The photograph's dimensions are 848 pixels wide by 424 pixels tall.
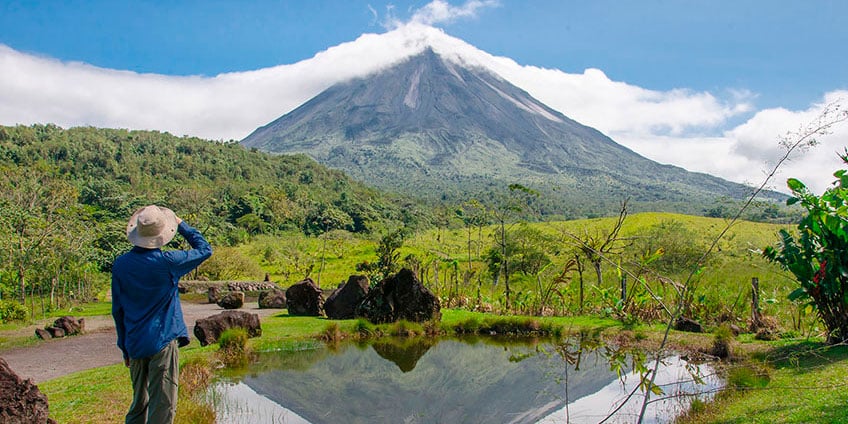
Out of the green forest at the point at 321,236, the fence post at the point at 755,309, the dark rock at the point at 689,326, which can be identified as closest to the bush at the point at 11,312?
the green forest at the point at 321,236

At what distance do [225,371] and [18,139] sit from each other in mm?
67406

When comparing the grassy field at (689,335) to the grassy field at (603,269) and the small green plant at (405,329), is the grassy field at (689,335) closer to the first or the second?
the grassy field at (603,269)

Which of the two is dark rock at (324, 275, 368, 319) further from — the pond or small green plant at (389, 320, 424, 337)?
the pond

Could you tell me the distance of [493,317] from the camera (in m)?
11.8

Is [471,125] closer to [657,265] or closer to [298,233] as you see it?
[298,233]

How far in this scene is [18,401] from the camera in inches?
155

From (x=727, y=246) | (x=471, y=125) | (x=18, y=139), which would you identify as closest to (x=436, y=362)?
(x=727, y=246)

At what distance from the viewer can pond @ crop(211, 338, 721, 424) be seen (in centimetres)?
633

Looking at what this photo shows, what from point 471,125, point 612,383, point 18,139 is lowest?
point 612,383

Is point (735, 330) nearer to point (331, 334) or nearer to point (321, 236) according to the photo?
point (331, 334)

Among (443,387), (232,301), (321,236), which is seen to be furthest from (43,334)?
(321,236)

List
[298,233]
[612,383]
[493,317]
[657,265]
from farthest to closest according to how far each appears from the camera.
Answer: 1. [298,233]
2. [657,265]
3. [493,317]
4. [612,383]

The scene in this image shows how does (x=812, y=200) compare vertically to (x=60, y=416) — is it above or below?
above

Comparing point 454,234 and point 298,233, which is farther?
point 298,233
